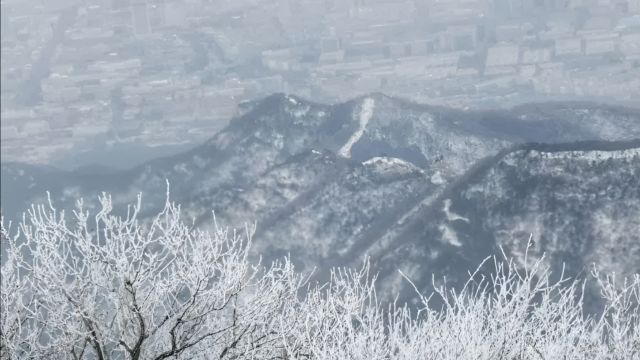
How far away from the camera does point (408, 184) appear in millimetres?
75000

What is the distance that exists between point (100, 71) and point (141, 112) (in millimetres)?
33679

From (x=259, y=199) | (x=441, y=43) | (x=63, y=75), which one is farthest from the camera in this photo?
(x=63, y=75)

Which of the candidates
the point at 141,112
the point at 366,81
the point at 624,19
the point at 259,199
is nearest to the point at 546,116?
the point at 259,199

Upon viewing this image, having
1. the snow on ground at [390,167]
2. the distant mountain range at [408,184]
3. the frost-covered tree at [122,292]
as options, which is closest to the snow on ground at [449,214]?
the distant mountain range at [408,184]

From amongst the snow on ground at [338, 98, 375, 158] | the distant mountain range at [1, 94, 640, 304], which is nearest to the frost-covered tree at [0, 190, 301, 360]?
the distant mountain range at [1, 94, 640, 304]

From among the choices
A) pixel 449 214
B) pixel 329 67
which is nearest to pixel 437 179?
pixel 449 214

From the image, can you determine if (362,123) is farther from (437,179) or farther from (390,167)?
(437,179)

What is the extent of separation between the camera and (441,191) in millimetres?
70062

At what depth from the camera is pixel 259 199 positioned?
267 ft

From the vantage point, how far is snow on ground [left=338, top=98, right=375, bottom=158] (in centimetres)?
9194

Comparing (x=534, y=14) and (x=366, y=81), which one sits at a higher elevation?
(x=534, y=14)

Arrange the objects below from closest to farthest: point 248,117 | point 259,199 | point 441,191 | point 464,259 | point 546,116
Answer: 1. point 464,259
2. point 441,191
3. point 259,199
4. point 546,116
5. point 248,117

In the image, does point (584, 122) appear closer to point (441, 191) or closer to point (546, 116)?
point (546, 116)

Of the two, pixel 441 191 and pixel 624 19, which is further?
pixel 624 19
